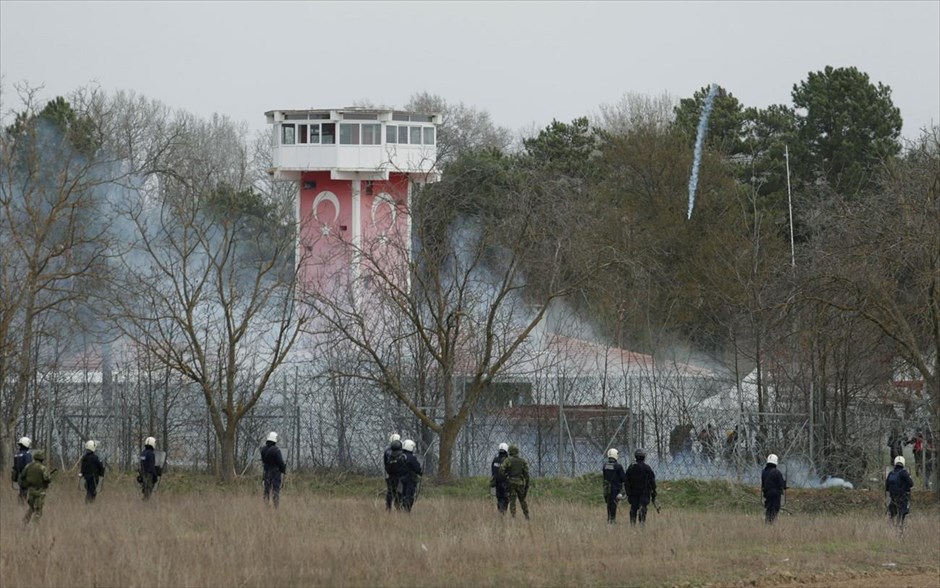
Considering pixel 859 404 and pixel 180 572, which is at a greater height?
pixel 859 404

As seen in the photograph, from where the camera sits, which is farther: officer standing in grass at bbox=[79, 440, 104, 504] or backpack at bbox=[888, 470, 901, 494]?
officer standing in grass at bbox=[79, 440, 104, 504]

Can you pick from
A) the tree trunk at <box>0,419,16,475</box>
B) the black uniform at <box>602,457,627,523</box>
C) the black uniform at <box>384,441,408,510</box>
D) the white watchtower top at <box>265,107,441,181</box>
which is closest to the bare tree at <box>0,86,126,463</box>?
the tree trunk at <box>0,419,16,475</box>

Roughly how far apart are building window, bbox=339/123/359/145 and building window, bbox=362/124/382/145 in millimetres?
287

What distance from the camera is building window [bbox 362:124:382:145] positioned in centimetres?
5278

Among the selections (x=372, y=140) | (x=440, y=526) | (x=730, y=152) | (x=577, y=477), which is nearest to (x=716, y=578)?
(x=440, y=526)

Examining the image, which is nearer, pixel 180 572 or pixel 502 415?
pixel 180 572

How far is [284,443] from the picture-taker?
34.9 meters

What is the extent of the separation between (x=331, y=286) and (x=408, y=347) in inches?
186

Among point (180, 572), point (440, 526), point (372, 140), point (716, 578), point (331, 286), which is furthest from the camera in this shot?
point (372, 140)

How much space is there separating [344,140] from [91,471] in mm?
27677

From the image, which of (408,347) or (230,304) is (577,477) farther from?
(230,304)

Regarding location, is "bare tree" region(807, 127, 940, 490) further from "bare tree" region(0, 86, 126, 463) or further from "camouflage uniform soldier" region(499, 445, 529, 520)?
"bare tree" region(0, 86, 126, 463)

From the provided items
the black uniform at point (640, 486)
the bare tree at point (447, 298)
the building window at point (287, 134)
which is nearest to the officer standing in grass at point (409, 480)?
A: the black uniform at point (640, 486)

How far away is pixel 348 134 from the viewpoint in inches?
2080
